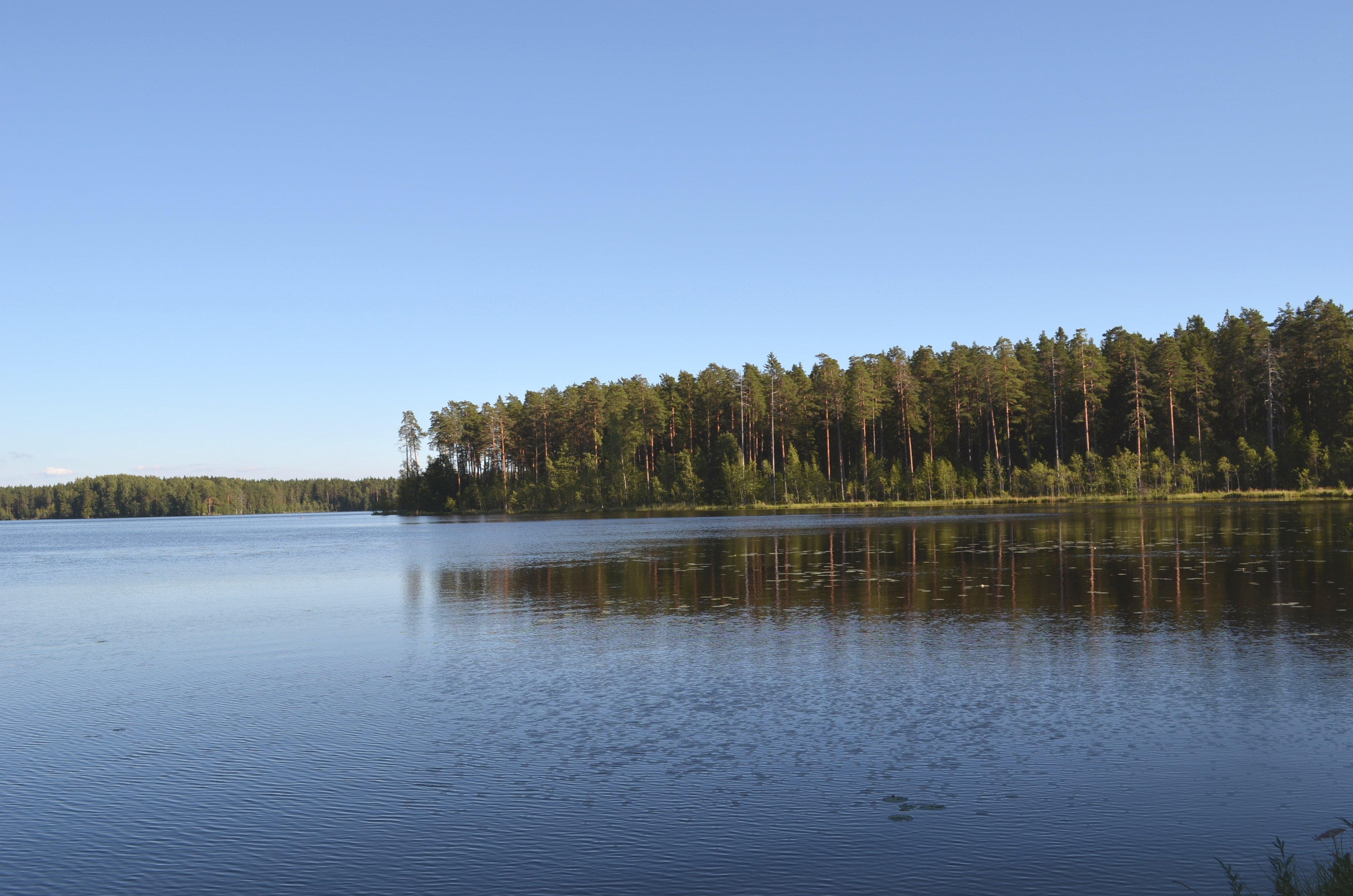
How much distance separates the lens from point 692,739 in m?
14.1

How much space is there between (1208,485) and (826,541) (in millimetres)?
76870

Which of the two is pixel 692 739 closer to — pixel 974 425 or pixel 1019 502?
pixel 1019 502

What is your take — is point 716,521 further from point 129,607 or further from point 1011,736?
point 1011,736

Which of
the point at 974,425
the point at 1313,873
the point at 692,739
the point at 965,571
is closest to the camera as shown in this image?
the point at 1313,873

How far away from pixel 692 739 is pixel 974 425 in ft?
428

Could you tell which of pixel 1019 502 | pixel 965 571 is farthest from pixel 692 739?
pixel 1019 502

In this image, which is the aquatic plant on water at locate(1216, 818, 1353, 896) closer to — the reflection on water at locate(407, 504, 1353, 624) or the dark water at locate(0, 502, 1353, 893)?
the dark water at locate(0, 502, 1353, 893)

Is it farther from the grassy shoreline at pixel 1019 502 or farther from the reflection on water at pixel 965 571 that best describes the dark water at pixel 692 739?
the grassy shoreline at pixel 1019 502

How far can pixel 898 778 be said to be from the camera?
11.9 meters

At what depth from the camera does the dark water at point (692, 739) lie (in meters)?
9.74

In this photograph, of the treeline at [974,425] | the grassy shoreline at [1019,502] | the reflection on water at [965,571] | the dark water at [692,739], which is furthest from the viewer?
the treeline at [974,425]

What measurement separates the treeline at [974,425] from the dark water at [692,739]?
3475 inches

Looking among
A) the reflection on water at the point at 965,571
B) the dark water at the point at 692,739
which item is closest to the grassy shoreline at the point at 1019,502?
the reflection on water at the point at 965,571

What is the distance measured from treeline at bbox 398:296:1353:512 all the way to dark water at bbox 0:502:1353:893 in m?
88.3
